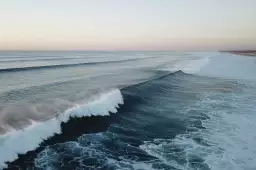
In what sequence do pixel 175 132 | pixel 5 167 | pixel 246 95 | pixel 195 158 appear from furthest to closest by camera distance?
1. pixel 246 95
2. pixel 175 132
3. pixel 195 158
4. pixel 5 167

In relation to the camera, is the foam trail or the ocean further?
the foam trail

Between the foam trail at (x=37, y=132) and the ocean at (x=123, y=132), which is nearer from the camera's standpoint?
the ocean at (x=123, y=132)

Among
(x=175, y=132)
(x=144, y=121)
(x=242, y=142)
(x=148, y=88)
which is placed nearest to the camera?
(x=242, y=142)

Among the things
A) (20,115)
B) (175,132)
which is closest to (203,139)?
(175,132)

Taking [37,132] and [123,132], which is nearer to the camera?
[37,132]

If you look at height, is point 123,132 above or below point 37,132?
below

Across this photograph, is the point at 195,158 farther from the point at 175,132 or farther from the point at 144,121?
the point at 144,121

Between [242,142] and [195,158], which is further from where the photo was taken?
[242,142]
